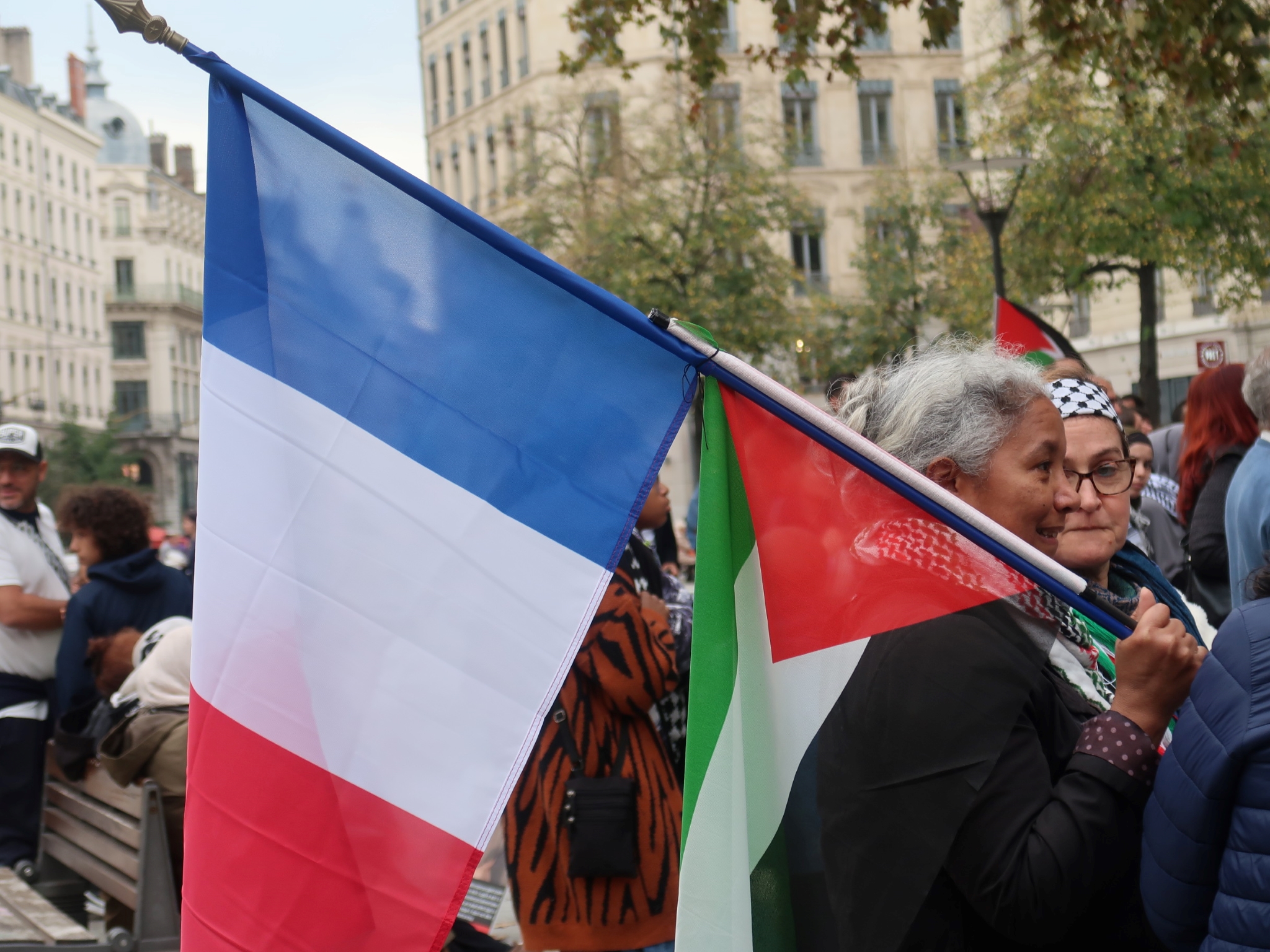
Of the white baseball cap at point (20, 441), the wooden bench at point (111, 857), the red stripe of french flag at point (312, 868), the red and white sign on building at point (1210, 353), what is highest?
the red and white sign on building at point (1210, 353)

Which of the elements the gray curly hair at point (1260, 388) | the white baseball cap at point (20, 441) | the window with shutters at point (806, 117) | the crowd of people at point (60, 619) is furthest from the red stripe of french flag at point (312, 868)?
the window with shutters at point (806, 117)

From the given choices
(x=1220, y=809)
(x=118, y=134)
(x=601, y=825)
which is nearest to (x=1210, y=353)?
(x=601, y=825)

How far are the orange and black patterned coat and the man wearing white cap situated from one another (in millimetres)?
2735

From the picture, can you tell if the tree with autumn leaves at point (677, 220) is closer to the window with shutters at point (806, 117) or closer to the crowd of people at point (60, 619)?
the window with shutters at point (806, 117)

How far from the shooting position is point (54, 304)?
7844 centimetres

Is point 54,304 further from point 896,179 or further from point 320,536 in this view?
point 320,536

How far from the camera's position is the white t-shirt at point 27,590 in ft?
19.5

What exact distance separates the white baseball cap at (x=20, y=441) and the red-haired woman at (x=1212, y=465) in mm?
4590

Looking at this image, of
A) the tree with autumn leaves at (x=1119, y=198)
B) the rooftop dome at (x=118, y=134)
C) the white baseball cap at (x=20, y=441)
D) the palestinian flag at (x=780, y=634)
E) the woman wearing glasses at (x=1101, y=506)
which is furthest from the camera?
the rooftop dome at (x=118, y=134)

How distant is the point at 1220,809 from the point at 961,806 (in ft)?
1.13

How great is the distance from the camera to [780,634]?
2197 mm

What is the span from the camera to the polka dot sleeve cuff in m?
2.05

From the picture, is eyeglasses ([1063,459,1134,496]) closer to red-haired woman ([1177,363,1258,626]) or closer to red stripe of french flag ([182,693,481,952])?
red stripe of french flag ([182,693,481,952])

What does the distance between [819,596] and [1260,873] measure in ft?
2.31
